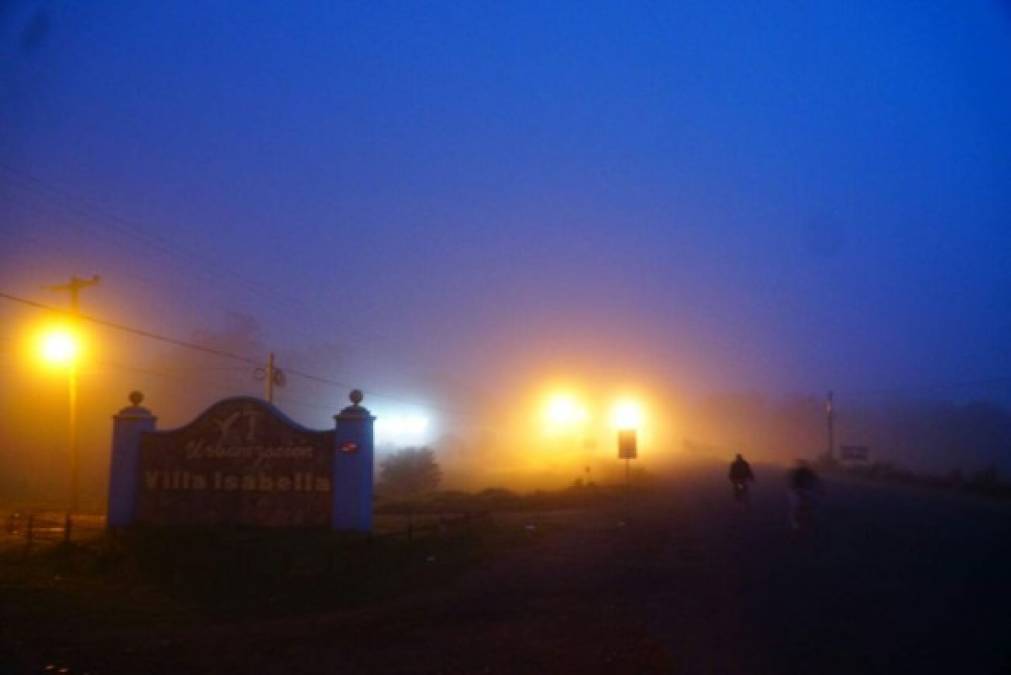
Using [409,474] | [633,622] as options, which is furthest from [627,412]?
[633,622]

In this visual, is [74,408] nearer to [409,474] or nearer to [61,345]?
[61,345]

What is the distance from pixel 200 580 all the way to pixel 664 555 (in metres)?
9.49

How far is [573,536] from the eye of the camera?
85.0ft

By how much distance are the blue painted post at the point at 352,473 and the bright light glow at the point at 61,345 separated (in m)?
16.3

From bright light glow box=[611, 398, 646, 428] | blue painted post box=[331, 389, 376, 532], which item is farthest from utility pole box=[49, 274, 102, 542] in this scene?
bright light glow box=[611, 398, 646, 428]

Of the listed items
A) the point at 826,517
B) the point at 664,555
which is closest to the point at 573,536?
the point at 664,555

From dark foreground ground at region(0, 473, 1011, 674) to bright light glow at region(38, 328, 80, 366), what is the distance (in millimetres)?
20298

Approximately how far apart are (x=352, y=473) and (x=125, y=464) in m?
6.09

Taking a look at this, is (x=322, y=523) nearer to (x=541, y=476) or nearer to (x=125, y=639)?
(x=125, y=639)

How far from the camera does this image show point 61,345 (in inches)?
1436

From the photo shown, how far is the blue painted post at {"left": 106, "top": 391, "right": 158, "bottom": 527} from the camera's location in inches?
979

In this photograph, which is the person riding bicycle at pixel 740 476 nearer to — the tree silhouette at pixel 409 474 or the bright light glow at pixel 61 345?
the bright light glow at pixel 61 345

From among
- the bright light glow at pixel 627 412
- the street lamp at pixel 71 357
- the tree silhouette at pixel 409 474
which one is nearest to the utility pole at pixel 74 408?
the street lamp at pixel 71 357

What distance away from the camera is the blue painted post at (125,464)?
2486cm
